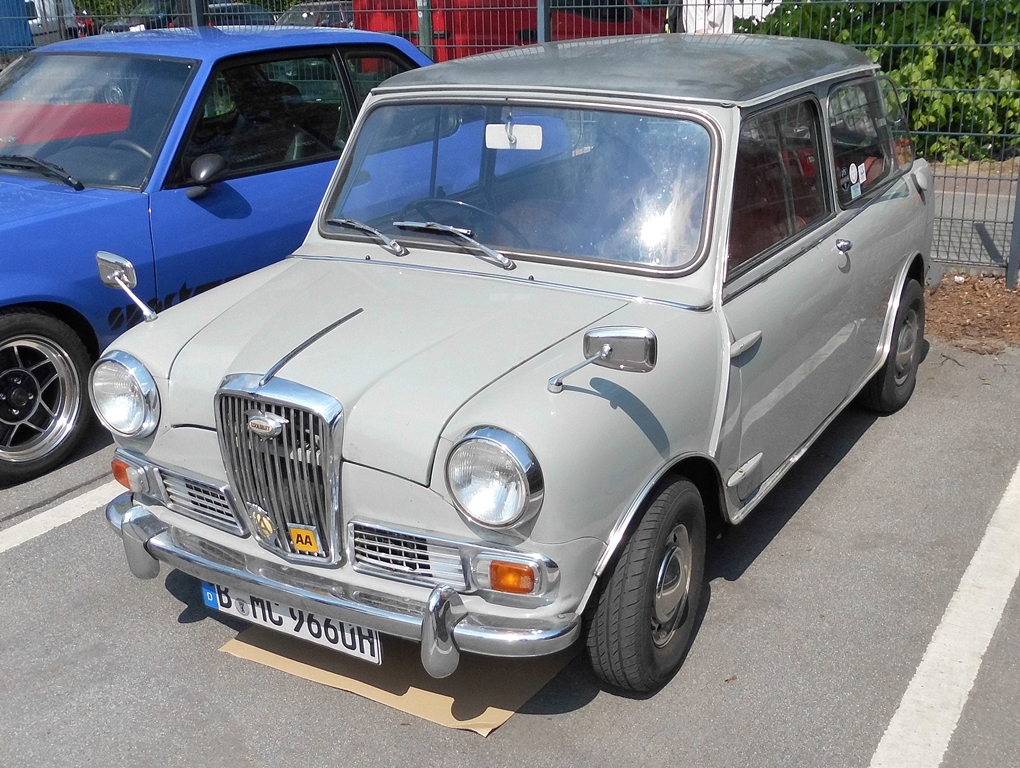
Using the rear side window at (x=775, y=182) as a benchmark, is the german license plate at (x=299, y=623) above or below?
below

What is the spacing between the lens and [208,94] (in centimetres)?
548

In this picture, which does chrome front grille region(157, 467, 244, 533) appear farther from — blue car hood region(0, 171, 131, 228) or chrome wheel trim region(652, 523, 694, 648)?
blue car hood region(0, 171, 131, 228)

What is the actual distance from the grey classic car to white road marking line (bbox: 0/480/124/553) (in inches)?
46.9

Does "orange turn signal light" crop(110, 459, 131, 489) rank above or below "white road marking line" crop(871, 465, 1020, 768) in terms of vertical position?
above

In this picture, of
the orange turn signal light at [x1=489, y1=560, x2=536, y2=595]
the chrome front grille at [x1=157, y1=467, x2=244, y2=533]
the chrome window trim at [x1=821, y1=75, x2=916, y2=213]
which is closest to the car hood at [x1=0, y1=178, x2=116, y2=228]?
the chrome front grille at [x1=157, y1=467, x2=244, y2=533]

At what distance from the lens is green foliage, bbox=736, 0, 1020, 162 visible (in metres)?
6.96

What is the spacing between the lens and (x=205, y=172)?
5219 mm

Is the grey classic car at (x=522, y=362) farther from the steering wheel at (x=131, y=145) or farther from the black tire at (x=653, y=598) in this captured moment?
the steering wheel at (x=131, y=145)

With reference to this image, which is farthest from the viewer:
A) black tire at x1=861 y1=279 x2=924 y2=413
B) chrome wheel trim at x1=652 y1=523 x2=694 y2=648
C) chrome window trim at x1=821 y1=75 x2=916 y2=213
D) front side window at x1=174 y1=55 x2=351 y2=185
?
front side window at x1=174 y1=55 x2=351 y2=185

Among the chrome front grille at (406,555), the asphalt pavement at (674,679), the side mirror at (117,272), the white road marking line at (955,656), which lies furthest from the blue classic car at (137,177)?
the white road marking line at (955,656)

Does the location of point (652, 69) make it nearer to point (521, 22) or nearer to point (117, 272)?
point (117, 272)

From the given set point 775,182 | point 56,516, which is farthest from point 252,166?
point 775,182

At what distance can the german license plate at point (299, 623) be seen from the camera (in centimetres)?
314

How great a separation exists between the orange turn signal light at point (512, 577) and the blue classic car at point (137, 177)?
2735 millimetres
